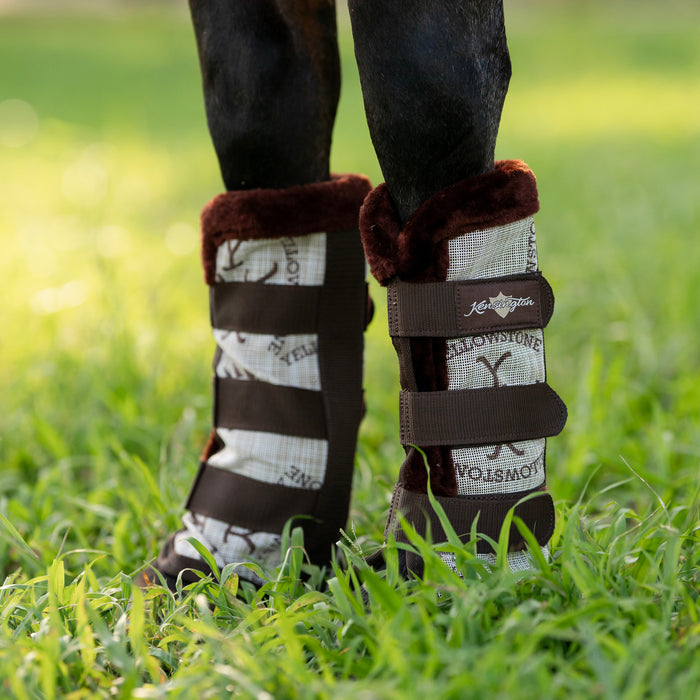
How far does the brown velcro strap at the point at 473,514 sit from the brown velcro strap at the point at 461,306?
0.20 m

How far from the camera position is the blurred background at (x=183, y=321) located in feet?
5.03

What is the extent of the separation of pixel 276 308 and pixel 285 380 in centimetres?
10

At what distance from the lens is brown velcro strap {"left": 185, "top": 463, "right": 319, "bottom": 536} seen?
1.20m

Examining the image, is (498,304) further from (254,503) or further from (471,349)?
(254,503)

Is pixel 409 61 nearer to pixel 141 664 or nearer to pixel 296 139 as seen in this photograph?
pixel 296 139

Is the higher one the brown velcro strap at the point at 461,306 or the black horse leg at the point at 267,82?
the black horse leg at the point at 267,82

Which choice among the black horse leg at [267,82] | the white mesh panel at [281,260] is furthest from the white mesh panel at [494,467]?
the black horse leg at [267,82]

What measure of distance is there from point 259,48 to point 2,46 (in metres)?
12.2

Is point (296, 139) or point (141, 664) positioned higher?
point (296, 139)

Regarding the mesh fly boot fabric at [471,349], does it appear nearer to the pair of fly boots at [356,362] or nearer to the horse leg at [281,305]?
the pair of fly boots at [356,362]

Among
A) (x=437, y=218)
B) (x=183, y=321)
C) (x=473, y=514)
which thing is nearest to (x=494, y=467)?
(x=473, y=514)

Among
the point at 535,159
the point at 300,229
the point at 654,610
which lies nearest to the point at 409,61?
the point at 300,229

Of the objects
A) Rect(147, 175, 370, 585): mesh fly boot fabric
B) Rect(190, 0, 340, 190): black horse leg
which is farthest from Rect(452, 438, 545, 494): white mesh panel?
Rect(190, 0, 340, 190): black horse leg

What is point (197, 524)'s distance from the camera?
1218 millimetres
